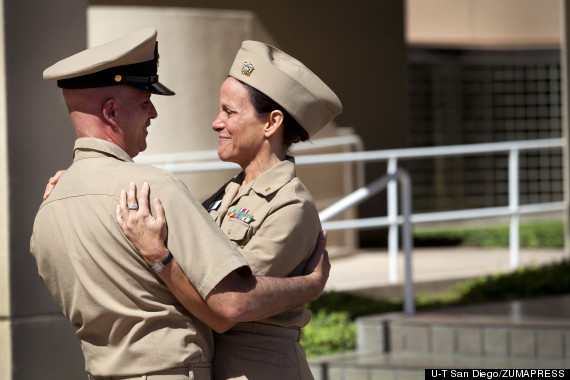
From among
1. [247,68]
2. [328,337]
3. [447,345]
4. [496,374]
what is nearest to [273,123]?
[247,68]

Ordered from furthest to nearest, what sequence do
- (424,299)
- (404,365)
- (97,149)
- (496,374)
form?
(424,299), (404,365), (496,374), (97,149)

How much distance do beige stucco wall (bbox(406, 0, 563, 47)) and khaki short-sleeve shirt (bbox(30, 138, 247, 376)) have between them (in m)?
13.3

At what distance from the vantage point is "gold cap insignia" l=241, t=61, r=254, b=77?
2.58 metres

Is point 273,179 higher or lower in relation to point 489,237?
higher

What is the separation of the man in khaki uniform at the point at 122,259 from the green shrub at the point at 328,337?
382 cm

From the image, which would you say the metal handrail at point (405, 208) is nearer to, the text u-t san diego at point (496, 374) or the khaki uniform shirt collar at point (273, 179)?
the text u-t san diego at point (496, 374)

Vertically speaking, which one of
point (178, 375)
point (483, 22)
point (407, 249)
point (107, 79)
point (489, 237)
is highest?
point (483, 22)

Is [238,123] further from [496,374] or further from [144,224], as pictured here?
[496,374]

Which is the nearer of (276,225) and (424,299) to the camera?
(276,225)

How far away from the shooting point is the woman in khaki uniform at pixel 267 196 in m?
2.40

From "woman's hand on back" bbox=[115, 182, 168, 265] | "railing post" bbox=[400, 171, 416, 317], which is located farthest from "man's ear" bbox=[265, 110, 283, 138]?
"railing post" bbox=[400, 171, 416, 317]

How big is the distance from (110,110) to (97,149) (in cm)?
11

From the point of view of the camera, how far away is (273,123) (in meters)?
2.62

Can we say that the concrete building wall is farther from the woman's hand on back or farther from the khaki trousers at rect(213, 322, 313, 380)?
the woman's hand on back
